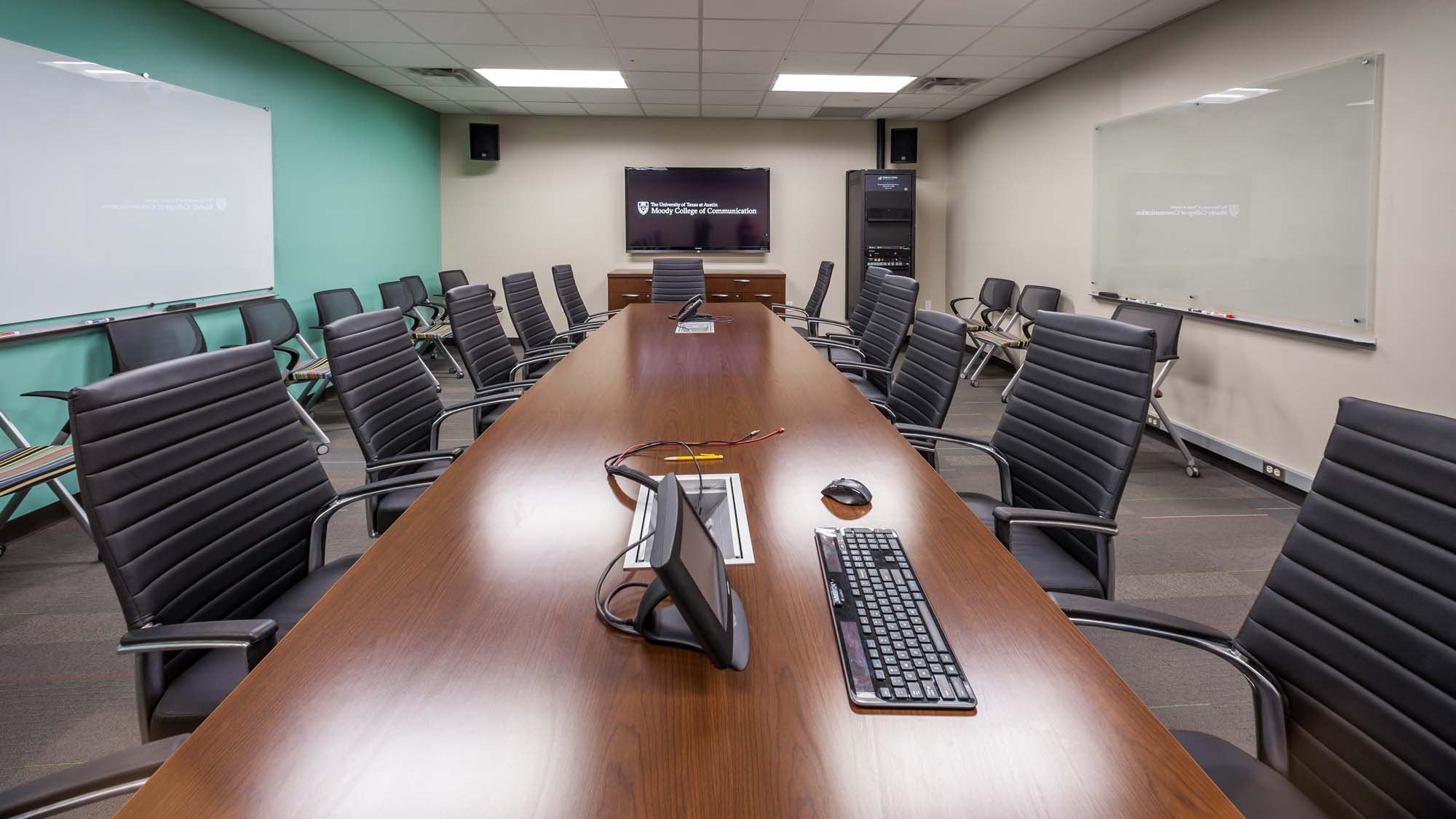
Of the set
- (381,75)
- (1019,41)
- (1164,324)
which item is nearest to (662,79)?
(381,75)

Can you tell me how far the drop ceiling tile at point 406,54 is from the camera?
5238 mm

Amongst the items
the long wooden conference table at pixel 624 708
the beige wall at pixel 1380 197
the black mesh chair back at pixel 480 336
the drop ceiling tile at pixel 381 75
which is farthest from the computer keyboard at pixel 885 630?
the drop ceiling tile at pixel 381 75

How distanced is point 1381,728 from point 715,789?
92 centimetres

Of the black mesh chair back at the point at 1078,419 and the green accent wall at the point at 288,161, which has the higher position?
the green accent wall at the point at 288,161

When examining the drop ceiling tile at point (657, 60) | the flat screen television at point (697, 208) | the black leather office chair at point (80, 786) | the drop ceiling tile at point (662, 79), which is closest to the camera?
the black leather office chair at point (80, 786)

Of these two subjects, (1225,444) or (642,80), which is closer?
(1225,444)

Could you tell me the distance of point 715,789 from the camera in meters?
0.73

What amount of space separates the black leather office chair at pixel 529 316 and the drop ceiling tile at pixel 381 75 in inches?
112

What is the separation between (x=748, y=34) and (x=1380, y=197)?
11.5 ft

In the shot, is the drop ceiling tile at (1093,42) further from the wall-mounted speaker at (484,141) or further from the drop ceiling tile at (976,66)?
the wall-mounted speaker at (484,141)

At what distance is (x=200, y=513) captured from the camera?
1.47m

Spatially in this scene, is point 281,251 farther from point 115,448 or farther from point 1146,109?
point 1146,109

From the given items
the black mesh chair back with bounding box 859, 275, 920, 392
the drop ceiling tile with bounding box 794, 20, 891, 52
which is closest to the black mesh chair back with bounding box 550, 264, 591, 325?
the drop ceiling tile with bounding box 794, 20, 891, 52

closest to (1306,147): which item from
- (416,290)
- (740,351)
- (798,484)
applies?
(740,351)
